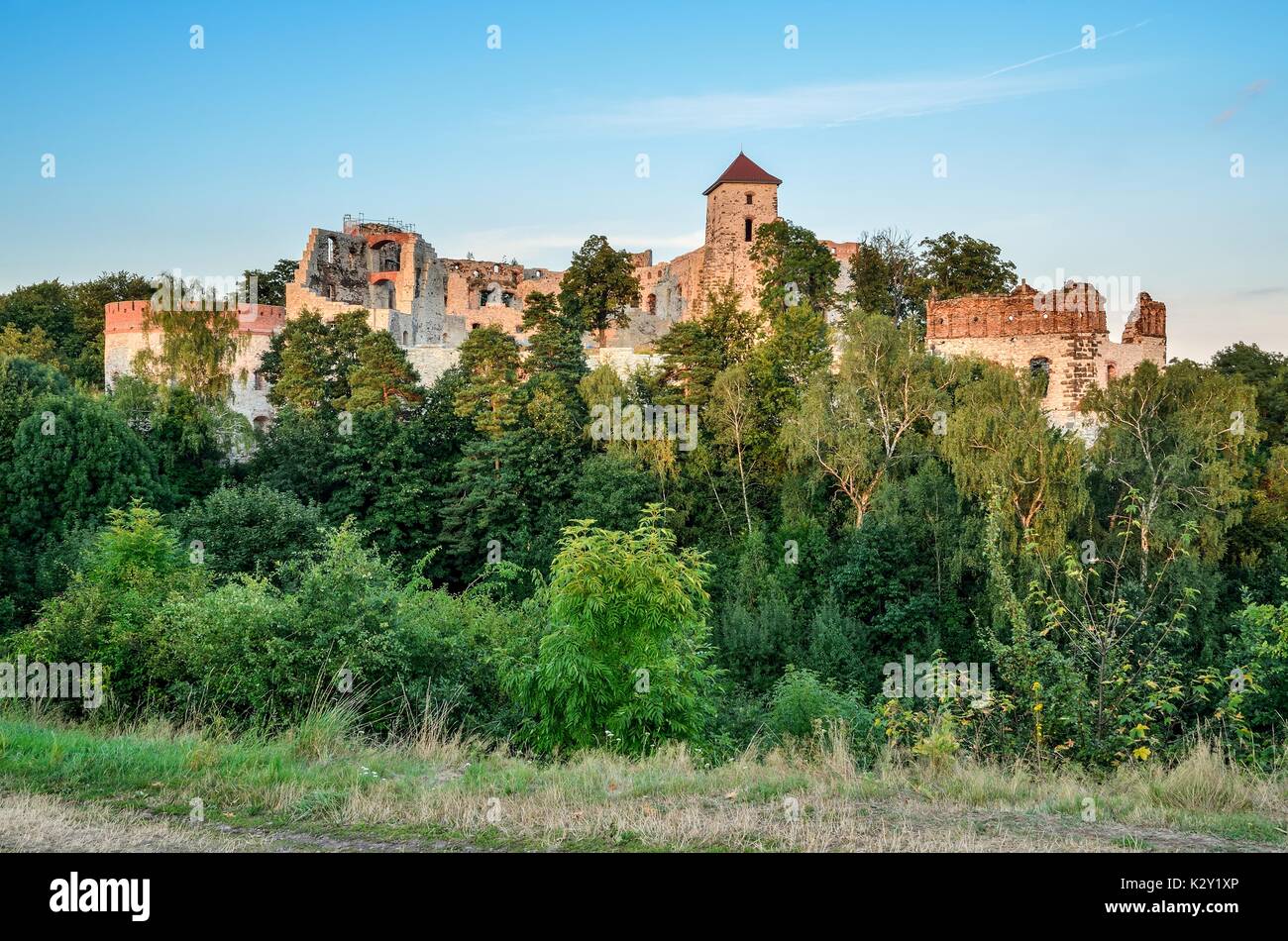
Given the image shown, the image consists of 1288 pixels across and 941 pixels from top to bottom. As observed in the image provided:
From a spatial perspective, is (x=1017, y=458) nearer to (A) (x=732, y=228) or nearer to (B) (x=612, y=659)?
(A) (x=732, y=228)

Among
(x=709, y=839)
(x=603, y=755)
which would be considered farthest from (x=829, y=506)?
(x=709, y=839)

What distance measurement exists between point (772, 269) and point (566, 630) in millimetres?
31734

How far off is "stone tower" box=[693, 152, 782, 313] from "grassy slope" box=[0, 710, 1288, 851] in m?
35.8

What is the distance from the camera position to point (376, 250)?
51875 mm

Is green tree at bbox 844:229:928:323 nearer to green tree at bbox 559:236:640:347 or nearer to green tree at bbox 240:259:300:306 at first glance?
green tree at bbox 559:236:640:347

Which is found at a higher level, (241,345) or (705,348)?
(241,345)

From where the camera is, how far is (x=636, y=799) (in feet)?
25.3

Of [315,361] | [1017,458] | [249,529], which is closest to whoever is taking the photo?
[249,529]

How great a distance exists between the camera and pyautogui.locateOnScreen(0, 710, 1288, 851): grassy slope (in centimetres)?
683

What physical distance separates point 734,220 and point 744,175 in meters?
1.89

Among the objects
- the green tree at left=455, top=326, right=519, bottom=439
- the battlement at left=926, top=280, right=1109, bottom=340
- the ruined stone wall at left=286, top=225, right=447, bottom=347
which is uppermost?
the ruined stone wall at left=286, top=225, right=447, bottom=347
